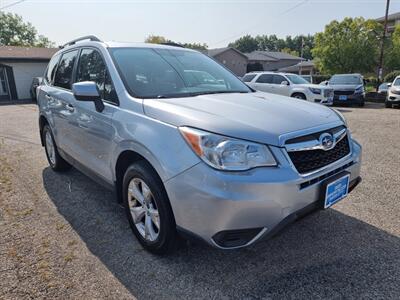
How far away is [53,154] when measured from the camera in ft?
15.9

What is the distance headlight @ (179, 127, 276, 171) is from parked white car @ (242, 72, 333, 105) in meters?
10.8

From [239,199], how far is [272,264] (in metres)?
0.89

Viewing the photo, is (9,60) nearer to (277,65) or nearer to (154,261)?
(154,261)

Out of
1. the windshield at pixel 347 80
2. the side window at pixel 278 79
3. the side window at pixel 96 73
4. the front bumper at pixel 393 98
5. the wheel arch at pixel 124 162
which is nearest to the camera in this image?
the wheel arch at pixel 124 162

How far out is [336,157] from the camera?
2566 millimetres

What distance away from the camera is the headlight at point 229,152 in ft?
6.86

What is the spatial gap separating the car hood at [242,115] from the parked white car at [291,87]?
9973mm

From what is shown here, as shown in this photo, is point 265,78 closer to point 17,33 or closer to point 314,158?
point 314,158

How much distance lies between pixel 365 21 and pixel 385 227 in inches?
1336

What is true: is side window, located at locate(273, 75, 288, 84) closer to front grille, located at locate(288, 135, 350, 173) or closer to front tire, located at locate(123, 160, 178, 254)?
front grille, located at locate(288, 135, 350, 173)

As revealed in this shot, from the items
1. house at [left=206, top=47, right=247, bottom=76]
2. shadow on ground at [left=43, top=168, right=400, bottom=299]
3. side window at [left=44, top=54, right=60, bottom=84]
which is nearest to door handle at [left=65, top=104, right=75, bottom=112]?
side window at [left=44, top=54, right=60, bottom=84]

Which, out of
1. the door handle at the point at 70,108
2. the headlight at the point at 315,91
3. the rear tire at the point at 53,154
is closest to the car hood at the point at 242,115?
the door handle at the point at 70,108

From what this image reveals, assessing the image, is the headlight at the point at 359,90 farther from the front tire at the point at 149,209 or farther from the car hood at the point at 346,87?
the front tire at the point at 149,209

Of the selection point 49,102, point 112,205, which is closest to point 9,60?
point 49,102
